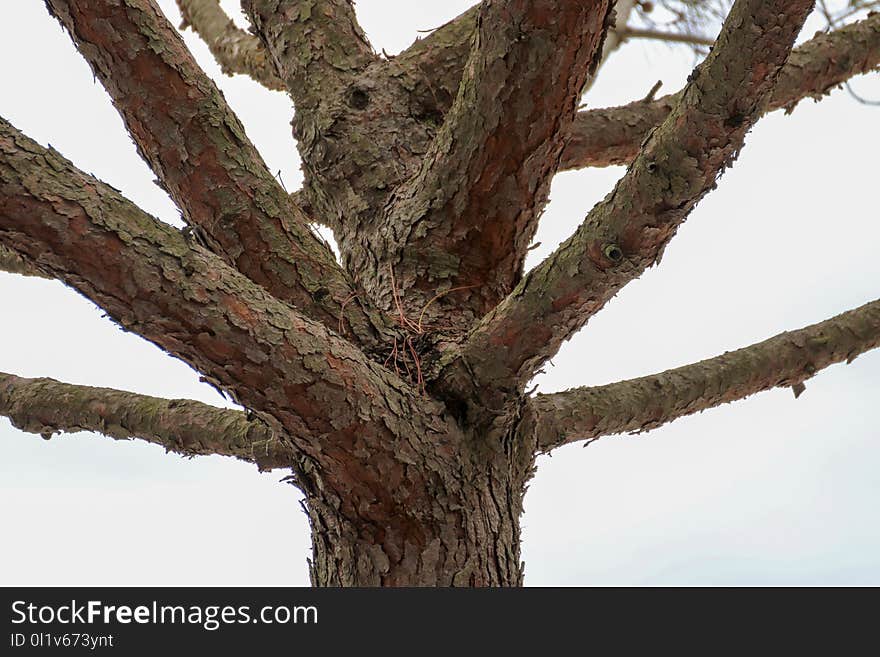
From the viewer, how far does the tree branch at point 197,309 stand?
3.28ft

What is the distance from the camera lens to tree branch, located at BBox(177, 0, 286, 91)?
7.80 ft

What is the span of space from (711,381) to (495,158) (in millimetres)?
544

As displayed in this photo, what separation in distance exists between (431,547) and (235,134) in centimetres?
69

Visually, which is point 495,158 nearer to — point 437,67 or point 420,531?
point 437,67

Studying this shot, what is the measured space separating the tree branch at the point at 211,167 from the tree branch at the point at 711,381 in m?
0.40

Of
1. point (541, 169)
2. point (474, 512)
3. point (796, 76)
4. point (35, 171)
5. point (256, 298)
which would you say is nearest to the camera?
point (35, 171)

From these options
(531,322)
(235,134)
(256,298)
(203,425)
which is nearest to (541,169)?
(531,322)

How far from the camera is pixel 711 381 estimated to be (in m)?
1.59

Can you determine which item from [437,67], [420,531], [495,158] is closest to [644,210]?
[495,158]

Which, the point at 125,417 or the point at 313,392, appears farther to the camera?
the point at 125,417

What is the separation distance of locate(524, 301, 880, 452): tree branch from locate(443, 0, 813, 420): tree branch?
250 mm
